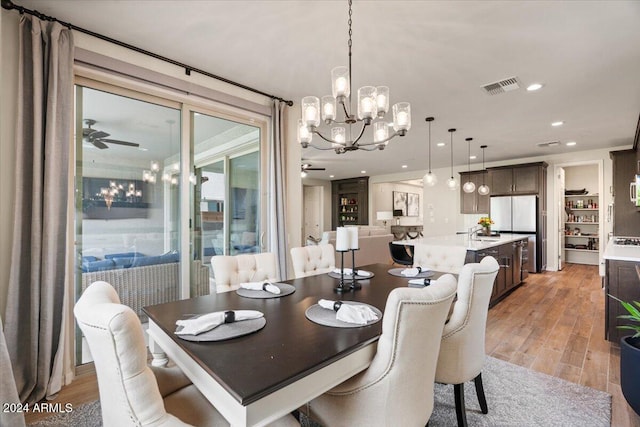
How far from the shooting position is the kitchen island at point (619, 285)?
2.69 m

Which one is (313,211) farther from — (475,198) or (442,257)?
(442,257)

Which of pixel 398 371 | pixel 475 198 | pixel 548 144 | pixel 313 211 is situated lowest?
pixel 398 371

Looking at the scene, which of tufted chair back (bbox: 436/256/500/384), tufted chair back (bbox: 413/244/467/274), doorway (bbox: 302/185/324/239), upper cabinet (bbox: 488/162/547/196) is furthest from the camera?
doorway (bbox: 302/185/324/239)

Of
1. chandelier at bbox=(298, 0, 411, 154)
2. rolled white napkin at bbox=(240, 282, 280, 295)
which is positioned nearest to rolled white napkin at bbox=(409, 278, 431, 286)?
rolled white napkin at bbox=(240, 282, 280, 295)

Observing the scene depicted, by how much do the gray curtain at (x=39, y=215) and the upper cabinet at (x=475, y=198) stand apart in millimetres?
7677

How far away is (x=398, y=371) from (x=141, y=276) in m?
2.55

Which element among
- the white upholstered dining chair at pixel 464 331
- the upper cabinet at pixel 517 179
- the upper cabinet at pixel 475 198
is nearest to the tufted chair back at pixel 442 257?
the white upholstered dining chair at pixel 464 331

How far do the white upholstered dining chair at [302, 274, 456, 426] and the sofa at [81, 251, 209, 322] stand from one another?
2.19 meters

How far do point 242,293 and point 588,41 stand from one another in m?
3.25

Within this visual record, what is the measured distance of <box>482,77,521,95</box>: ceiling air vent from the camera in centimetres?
306

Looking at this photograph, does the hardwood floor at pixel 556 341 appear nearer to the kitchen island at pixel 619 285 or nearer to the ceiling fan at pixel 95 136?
the kitchen island at pixel 619 285

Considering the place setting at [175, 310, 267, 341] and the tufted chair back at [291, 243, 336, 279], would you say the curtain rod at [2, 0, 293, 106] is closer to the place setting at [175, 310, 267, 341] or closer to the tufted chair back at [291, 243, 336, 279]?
the tufted chair back at [291, 243, 336, 279]

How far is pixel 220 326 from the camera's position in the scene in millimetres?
1303

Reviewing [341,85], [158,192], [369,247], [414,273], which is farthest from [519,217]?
[158,192]
